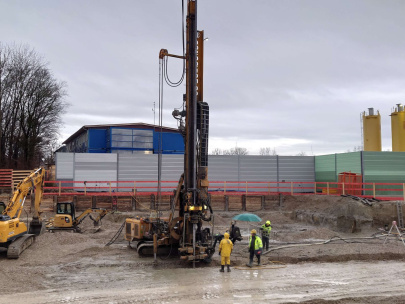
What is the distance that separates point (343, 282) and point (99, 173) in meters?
25.1

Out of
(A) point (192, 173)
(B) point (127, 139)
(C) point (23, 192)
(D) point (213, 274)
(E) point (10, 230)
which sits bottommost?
(D) point (213, 274)

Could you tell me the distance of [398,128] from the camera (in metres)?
35.9

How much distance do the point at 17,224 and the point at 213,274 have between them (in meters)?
8.88

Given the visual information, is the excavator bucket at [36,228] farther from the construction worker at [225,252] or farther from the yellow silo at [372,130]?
the yellow silo at [372,130]

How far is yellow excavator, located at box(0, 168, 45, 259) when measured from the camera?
15.5 metres

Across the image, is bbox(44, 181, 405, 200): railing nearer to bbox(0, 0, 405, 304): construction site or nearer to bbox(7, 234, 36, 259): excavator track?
bbox(0, 0, 405, 304): construction site

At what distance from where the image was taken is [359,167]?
29.8 m

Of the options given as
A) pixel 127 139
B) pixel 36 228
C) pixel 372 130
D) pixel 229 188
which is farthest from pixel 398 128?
pixel 36 228

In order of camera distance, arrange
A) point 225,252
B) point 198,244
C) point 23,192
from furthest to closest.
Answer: point 23,192 < point 198,244 < point 225,252

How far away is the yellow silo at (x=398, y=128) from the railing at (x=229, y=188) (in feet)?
25.1

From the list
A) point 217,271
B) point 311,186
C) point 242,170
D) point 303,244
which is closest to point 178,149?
point 242,170

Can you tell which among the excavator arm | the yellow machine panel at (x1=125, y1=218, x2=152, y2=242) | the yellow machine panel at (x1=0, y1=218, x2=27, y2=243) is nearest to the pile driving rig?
the yellow machine panel at (x1=125, y1=218, x2=152, y2=242)

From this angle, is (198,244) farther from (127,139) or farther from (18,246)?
(127,139)

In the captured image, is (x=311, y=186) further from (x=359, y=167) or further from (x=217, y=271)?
(x=217, y=271)
